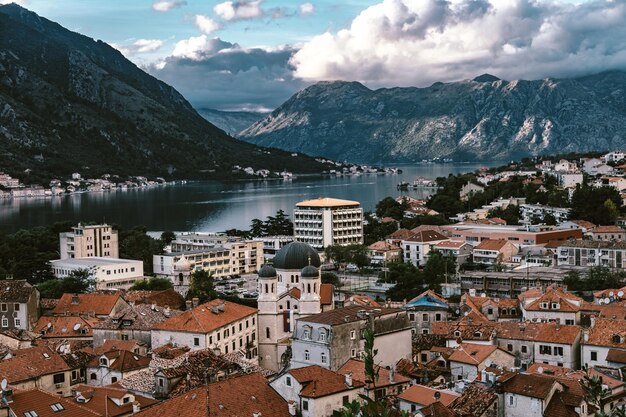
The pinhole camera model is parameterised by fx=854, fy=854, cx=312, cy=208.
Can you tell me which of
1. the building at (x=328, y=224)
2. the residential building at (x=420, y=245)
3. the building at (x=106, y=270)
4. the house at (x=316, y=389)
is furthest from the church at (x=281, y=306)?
the building at (x=328, y=224)

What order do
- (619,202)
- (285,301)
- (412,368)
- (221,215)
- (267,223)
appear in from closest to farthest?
(412,368) < (285,301) < (619,202) < (267,223) < (221,215)

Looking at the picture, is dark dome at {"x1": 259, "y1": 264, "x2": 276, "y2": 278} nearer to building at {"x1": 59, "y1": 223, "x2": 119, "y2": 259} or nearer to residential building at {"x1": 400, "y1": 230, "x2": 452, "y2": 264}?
residential building at {"x1": 400, "y1": 230, "x2": 452, "y2": 264}

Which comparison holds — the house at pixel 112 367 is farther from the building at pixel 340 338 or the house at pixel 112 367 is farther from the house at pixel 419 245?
the house at pixel 419 245

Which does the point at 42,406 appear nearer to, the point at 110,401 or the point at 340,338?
the point at 110,401

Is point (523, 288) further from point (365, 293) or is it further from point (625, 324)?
point (625, 324)

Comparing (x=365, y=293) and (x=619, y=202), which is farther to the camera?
(x=619, y=202)

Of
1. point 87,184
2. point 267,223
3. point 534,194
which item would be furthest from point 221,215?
point 87,184

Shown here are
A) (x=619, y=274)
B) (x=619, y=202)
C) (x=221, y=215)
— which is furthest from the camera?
(x=221, y=215)
